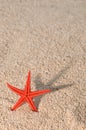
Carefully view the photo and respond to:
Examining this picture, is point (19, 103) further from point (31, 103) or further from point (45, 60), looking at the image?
point (45, 60)

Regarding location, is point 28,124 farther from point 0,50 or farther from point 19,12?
point 19,12

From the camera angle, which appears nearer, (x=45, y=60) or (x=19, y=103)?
(x=19, y=103)

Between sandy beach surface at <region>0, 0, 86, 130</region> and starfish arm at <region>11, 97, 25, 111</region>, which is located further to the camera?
sandy beach surface at <region>0, 0, 86, 130</region>

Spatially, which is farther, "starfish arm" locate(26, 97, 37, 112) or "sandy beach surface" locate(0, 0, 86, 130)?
"sandy beach surface" locate(0, 0, 86, 130)

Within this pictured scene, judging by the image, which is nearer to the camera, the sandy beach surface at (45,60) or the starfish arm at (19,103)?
the starfish arm at (19,103)

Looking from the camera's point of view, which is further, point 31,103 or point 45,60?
point 45,60

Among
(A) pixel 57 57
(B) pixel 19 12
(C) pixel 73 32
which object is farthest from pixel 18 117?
(B) pixel 19 12

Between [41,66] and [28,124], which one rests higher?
[41,66]

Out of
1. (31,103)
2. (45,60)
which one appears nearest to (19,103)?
(31,103)
